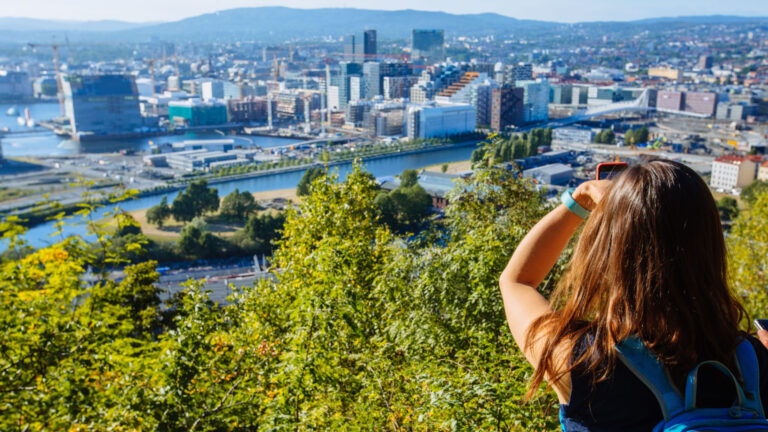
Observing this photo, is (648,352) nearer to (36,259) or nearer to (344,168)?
(36,259)

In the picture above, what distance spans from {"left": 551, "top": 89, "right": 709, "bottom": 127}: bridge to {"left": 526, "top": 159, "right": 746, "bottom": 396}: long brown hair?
18.4 meters

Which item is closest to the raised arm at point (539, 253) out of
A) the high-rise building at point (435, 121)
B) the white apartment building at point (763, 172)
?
the white apartment building at point (763, 172)

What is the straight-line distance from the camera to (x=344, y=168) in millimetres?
12008

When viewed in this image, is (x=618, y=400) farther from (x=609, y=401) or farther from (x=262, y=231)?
(x=262, y=231)

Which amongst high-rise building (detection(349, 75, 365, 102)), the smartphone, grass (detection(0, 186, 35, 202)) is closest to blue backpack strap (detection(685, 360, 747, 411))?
the smartphone

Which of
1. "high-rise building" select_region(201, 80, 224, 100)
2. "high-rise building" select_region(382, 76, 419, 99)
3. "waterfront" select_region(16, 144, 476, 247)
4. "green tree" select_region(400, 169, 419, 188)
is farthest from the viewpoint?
"high-rise building" select_region(201, 80, 224, 100)

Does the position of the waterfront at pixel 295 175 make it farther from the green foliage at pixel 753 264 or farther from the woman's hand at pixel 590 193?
the woman's hand at pixel 590 193

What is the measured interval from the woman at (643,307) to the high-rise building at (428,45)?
33572mm

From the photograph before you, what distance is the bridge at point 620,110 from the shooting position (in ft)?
61.4

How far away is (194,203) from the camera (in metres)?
8.52

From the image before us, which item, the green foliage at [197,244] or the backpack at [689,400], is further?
the green foliage at [197,244]

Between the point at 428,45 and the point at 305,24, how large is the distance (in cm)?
A: 3877

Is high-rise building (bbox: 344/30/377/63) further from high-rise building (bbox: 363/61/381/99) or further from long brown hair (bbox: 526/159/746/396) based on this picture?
long brown hair (bbox: 526/159/746/396)

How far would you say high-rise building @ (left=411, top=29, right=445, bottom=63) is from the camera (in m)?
32.9
